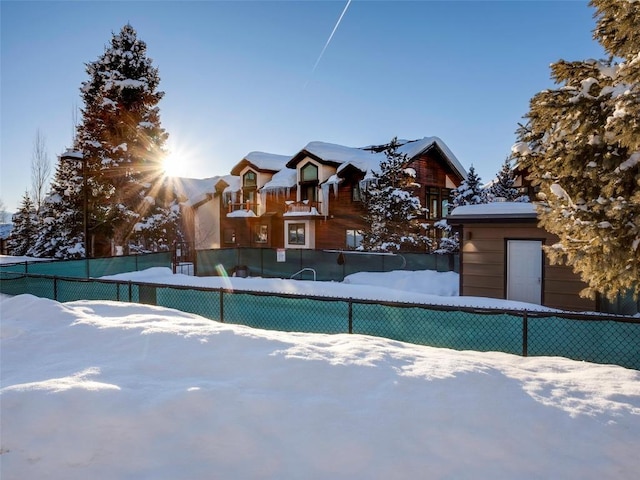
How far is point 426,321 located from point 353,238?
873 inches

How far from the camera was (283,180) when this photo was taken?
32.8 m

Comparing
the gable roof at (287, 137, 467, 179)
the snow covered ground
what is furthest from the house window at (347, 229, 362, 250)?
the snow covered ground

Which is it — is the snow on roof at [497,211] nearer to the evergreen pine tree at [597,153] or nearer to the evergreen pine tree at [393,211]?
the evergreen pine tree at [597,153]

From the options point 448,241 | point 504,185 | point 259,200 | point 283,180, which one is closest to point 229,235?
point 259,200

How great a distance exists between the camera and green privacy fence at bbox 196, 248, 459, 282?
17859 mm

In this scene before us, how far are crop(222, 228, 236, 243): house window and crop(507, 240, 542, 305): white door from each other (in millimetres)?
27706

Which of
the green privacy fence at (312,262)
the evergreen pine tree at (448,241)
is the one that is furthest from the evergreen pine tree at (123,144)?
the evergreen pine tree at (448,241)

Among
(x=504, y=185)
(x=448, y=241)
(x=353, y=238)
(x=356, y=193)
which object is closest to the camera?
(x=448, y=241)

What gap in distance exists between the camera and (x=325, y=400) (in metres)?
3.90

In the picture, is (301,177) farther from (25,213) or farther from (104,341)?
(104,341)

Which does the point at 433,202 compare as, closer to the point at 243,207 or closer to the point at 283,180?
the point at 283,180

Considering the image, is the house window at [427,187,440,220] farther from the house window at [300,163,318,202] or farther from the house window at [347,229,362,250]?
the house window at [300,163,318,202]

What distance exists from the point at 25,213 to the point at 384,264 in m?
31.8

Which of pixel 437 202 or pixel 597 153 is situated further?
pixel 437 202
